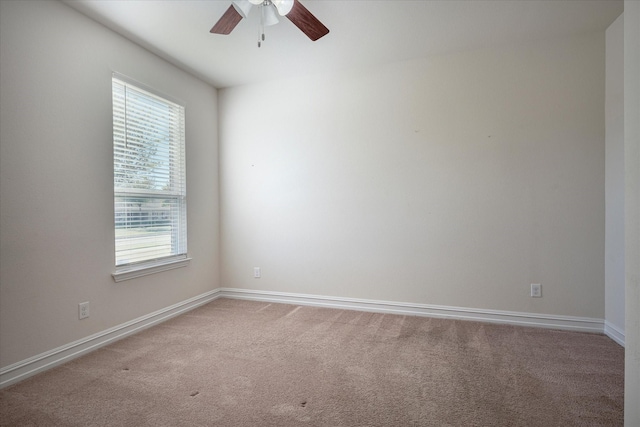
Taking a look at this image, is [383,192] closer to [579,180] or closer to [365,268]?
[365,268]

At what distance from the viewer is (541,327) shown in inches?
122

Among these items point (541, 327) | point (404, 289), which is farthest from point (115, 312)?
point (541, 327)

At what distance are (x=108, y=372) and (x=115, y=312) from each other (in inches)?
26.5

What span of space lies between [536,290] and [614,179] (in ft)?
3.75

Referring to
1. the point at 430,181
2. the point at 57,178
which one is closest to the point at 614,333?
the point at 430,181

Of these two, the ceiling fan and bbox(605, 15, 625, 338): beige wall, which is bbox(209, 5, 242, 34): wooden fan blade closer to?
the ceiling fan

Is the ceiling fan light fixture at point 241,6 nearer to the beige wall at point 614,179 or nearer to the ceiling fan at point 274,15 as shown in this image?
the ceiling fan at point 274,15

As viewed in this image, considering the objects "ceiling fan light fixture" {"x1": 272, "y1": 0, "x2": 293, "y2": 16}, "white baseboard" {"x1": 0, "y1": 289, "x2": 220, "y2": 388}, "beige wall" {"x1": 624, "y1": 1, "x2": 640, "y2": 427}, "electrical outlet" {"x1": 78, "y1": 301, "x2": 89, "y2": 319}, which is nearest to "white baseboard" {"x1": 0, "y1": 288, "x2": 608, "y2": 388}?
"white baseboard" {"x1": 0, "y1": 289, "x2": 220, "y2": 388}

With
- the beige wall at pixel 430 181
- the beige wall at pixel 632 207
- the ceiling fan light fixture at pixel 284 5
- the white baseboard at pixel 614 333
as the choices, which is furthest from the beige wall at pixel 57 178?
the white baseboard at pixel 614 333

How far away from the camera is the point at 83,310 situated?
260cm

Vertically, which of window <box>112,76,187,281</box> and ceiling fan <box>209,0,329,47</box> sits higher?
ceiling fan <box>209,0,329,47</box>

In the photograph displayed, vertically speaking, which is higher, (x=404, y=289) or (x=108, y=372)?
(x=404, y=289)

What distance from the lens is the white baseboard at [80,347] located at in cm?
218

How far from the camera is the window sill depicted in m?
2.88
